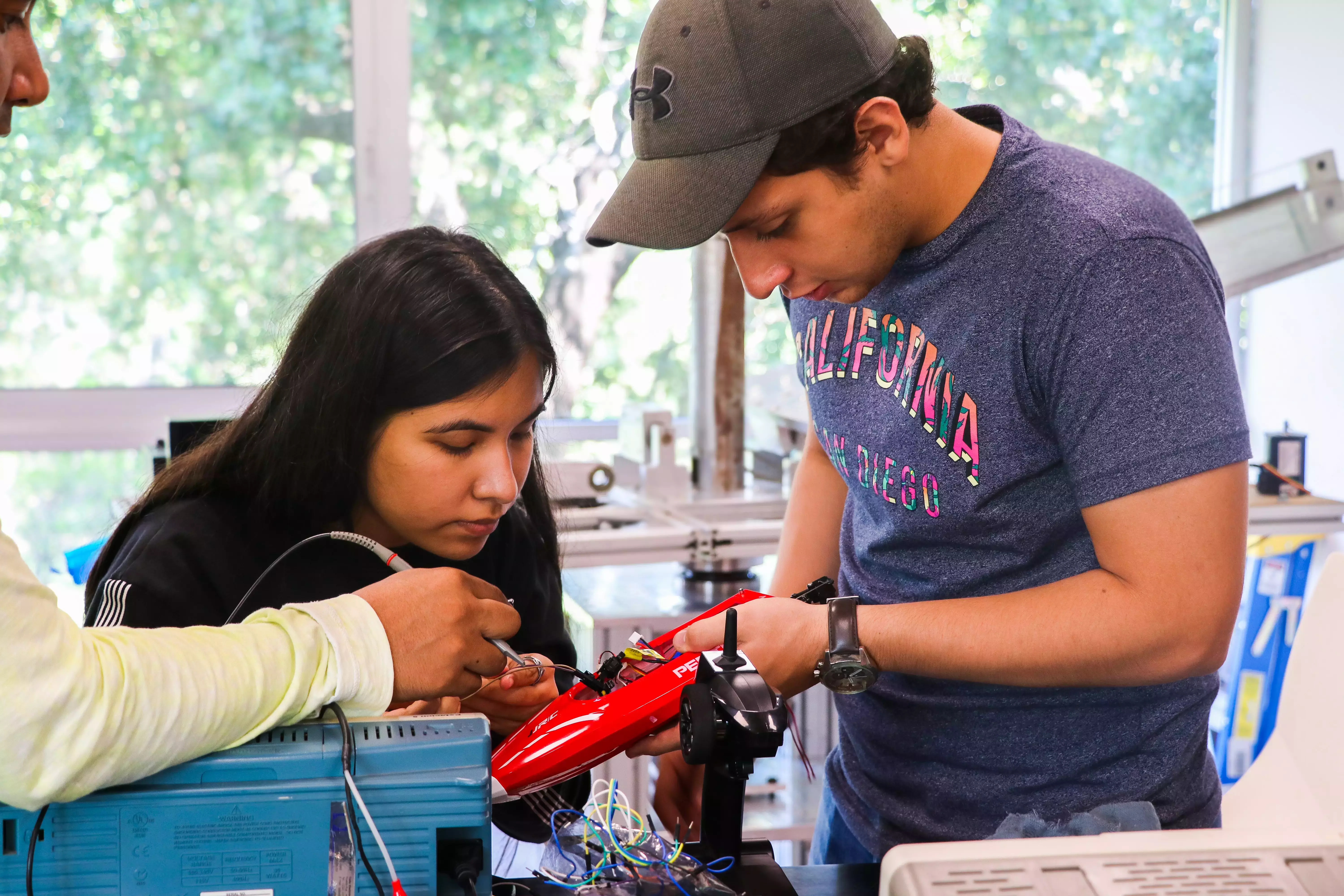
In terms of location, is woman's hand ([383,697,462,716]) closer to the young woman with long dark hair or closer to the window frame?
the young woman with long dark hair

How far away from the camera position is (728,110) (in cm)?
100

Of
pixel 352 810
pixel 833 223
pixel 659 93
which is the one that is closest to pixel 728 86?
pixel 659 93

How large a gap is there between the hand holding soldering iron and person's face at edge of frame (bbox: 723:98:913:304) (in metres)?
0.42

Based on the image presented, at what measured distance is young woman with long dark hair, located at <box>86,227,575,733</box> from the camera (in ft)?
4.40

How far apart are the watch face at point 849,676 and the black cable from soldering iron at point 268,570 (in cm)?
54

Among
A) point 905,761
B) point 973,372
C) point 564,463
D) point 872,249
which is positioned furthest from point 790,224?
point 564,463

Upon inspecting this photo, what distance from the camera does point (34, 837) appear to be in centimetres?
80

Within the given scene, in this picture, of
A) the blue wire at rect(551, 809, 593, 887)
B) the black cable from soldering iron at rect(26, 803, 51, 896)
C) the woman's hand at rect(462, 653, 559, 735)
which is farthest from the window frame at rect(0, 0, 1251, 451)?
the black cable from soldering iron at rect(26, 803, 51, 896)

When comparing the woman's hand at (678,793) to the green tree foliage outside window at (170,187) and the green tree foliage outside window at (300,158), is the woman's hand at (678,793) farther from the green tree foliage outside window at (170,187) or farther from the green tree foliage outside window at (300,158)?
the green tree foliage outside window at (170,187)

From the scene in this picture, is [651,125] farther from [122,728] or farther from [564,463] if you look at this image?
[564,463]

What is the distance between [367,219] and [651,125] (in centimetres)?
260

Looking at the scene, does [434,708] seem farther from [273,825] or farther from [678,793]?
[273,825]

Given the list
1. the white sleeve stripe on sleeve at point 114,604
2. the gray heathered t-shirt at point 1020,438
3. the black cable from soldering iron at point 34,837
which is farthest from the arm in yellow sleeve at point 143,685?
the gray heathered t-shirt at point 1020,438

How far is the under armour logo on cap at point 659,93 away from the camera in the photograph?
1.02 meters
